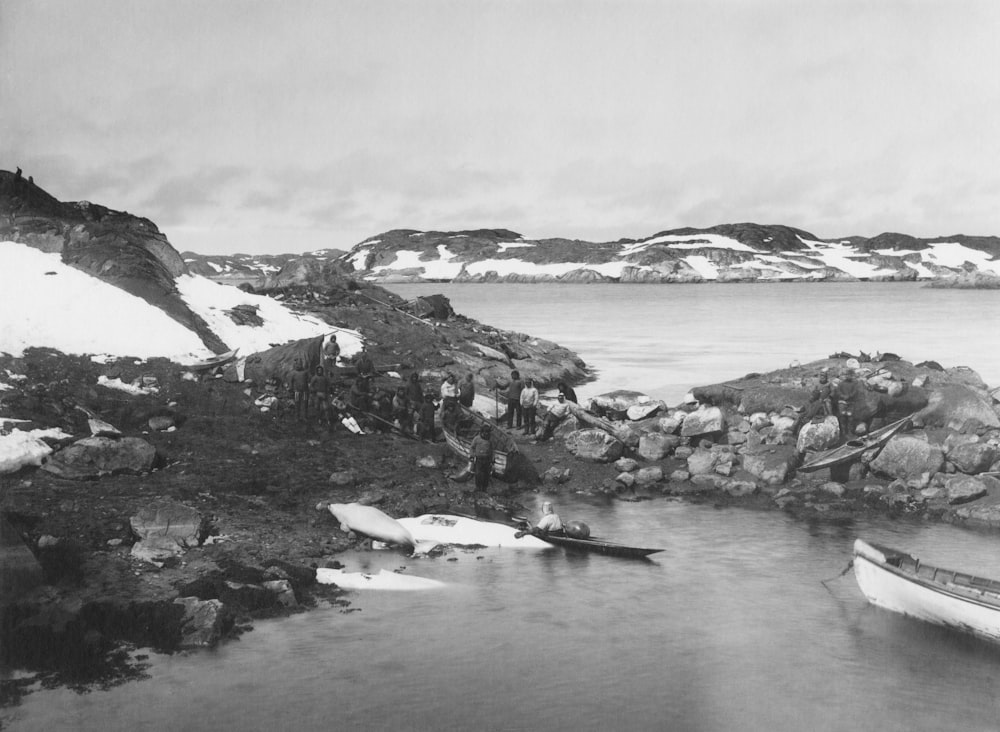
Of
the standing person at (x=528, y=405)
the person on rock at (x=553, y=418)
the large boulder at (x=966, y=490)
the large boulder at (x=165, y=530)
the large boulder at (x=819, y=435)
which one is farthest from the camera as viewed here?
the standing person at (x=528, y=405)

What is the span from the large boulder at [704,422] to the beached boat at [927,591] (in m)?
9.82

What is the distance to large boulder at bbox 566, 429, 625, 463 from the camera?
80.5ft

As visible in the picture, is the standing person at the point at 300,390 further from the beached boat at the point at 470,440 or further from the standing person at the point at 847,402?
the standing person at the point at 847,402

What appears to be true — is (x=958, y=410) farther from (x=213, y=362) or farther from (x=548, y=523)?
(x=213, y=362)

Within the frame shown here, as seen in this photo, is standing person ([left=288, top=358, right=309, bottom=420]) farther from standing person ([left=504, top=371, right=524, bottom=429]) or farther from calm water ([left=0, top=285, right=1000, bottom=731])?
calm water ([left=0, top=285, right=1000, bottom=731])

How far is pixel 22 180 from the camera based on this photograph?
1313 inches

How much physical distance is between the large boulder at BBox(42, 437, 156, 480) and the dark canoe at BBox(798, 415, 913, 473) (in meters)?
16.2

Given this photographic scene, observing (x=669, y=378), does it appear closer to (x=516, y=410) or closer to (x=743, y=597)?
(x=516, y=410)

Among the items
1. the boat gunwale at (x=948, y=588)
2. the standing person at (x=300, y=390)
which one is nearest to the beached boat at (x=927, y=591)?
the boat gunwale at (x=948, y=588)

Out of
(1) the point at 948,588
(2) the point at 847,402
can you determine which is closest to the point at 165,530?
(1) the point at 948,588

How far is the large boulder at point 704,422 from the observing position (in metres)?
25.4

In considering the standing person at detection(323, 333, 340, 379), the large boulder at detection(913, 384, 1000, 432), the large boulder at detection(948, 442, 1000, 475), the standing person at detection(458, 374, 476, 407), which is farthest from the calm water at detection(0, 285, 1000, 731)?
the standing person at detection(323, 333, 340, 379)

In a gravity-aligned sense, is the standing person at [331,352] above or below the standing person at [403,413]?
above

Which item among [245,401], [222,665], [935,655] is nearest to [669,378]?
[245,401]
